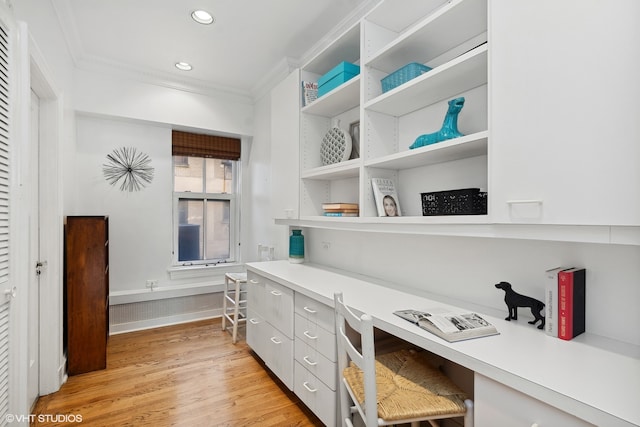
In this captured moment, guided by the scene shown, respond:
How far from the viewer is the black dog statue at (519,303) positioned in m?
1.28

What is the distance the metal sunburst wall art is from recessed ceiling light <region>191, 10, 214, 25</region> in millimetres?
1671

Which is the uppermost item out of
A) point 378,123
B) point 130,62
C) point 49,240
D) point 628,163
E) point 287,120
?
point 130,62

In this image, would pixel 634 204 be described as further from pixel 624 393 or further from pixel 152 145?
pixel 152 145

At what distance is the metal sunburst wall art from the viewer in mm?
3348

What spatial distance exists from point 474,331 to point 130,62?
3.66m

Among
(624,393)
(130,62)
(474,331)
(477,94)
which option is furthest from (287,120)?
(624,393)

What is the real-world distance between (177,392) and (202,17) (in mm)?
2725

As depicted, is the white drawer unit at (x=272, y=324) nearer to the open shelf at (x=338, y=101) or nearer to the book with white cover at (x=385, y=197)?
the book with white cover at (x=385, y=197)

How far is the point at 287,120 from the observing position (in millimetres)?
2744

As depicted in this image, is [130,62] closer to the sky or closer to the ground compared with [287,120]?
closer to the sky

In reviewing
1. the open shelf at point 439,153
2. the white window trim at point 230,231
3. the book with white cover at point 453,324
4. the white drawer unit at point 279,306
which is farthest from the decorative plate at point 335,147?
the white window trim at point 230,231

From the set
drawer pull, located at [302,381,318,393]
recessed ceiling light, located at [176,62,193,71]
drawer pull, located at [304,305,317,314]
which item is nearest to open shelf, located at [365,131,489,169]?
drawer pull, located at [304,305,317,314]

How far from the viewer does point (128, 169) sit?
3441 mm

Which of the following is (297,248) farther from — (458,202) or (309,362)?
(458,202)
